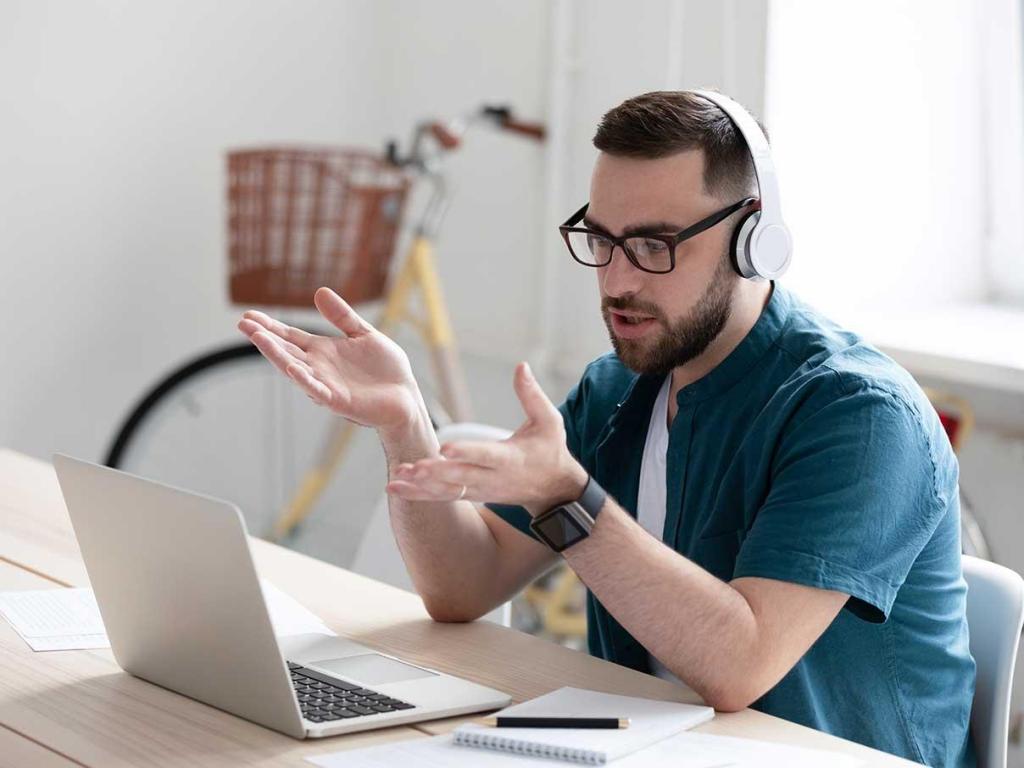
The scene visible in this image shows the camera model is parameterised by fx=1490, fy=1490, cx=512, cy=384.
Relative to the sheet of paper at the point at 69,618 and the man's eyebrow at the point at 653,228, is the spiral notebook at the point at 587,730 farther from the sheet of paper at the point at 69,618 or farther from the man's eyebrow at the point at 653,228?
the man's eyebrow at the point at 653,228

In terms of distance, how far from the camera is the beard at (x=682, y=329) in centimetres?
155

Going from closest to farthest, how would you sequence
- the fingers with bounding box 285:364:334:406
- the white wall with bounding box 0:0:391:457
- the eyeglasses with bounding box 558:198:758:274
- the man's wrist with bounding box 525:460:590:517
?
1. the man's wrist with bounding box 525:460:590:517
2. the fingers with bounding box 285:364:334:406
3. the eyeglasses with bounding box 558:198:758:274
4. the white wall with bounding box 0:0:391:457

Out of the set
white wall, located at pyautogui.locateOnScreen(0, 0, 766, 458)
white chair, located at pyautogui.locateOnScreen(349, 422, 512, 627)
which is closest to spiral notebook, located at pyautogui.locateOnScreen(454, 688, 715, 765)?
white chair, located at pyautogui.locateOnScreen(349, 422, 512, 627)

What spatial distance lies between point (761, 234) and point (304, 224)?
65.3 inches

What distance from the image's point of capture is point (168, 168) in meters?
3.25

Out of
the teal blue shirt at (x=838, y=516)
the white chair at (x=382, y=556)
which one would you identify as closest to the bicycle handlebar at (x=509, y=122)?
the white chair at (x=382, y=556)

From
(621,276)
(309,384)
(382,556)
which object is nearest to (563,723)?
(309,384)

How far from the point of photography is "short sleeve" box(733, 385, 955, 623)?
136 centimetres

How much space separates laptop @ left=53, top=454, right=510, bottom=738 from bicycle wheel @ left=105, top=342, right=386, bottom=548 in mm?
1771

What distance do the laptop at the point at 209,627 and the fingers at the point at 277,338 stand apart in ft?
0.76

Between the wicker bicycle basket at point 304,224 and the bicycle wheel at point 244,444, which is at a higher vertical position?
the wicker bicycle basket at point 304,224

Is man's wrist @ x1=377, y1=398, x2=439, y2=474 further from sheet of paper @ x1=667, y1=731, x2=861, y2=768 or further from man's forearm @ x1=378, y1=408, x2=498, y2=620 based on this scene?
sheet of paper @ x1=667, y1=731, x2=861, y2=768

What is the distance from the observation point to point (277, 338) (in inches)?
58.9

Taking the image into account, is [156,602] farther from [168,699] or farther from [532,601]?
[532,601]
